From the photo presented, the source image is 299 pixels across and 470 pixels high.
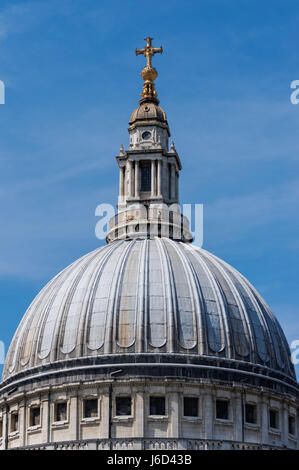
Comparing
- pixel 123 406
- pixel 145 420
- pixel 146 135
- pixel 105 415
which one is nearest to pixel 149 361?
pixel 123 406

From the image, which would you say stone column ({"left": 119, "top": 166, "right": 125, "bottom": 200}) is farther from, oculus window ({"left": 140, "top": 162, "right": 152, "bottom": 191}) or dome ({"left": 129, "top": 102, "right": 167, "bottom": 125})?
dome ({"left": 129, "top": 102, "right": 167, "bottom": 125})

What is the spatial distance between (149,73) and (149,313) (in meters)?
27.8

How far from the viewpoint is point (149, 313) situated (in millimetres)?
101500

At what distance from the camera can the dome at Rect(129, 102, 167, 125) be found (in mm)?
118438

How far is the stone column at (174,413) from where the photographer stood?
96750mm

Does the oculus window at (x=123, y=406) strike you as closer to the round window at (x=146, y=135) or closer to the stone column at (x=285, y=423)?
the stone column at (x=285, y=423)

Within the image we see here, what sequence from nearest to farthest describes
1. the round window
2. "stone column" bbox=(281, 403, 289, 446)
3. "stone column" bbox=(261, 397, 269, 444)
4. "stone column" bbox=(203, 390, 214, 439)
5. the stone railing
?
the stone railing
"stone column" bbox=(203, 390, 214, 439)
"stone column" bbox=(261, 397, 269, 444)
"stone column" bbox=(281, 403, 289, 446)
the round window

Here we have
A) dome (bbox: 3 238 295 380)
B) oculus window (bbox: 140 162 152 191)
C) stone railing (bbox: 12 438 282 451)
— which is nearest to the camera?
stone railing (bbox: 12 438 282 451)

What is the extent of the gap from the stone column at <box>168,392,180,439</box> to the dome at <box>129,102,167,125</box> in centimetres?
2902

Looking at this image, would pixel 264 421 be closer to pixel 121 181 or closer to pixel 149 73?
pixel 121 181

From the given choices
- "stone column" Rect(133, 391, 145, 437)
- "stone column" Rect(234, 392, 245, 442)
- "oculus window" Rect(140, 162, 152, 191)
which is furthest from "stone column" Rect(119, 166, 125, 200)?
"stone column" Rect(234, 392, 245, 442)

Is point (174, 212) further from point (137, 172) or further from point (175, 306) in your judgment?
point (175, 306)

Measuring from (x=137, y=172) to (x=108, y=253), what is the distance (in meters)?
10.6

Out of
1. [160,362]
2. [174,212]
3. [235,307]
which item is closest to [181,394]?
[160,362]
